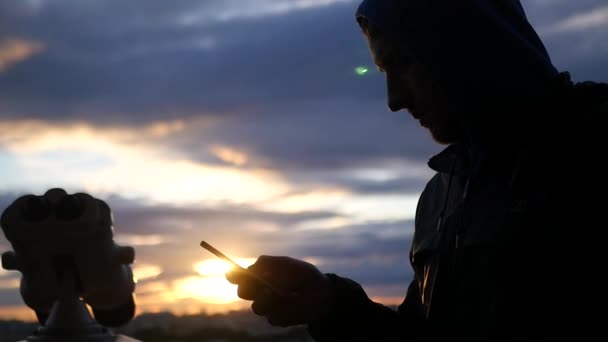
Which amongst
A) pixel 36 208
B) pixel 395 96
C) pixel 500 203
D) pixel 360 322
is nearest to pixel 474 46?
pixel 395 96

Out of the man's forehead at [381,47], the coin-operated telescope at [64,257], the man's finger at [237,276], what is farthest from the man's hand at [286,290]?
the coin-operated telescope at [64,257]

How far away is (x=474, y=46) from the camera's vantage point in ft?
7.48

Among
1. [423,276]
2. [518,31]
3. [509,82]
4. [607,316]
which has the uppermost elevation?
[518,31]

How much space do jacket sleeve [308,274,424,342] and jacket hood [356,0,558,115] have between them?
22.8 inches

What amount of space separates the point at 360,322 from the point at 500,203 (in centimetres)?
53

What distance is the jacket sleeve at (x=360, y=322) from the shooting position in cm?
235

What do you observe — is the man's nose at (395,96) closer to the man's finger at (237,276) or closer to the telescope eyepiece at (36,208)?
the man's finger at (237,276)

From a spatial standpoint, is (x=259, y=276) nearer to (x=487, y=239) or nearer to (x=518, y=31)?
(x=487, y=239)

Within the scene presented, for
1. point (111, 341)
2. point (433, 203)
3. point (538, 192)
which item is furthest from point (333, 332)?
point (111, 341)

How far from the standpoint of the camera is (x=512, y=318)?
6.36 ft

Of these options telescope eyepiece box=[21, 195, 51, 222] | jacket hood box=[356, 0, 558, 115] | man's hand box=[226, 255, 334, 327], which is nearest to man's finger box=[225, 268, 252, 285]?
man's hand box=[226, 255, 334, 327]

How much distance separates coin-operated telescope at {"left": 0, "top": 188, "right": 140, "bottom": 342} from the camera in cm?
552

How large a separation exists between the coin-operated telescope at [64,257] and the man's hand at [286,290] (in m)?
3.38

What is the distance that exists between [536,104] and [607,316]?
550 millimetres
